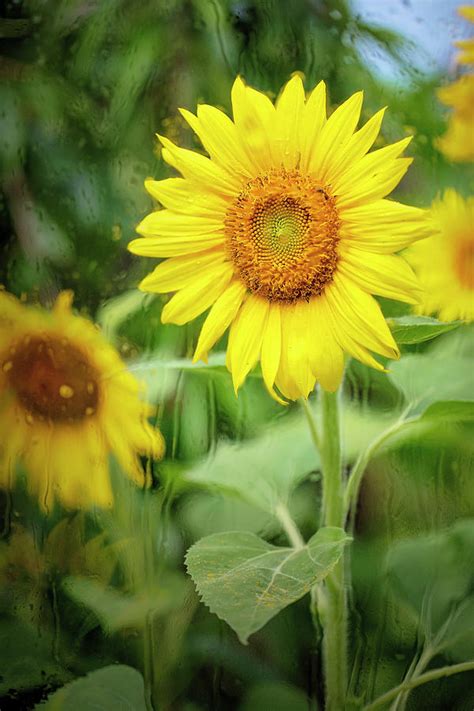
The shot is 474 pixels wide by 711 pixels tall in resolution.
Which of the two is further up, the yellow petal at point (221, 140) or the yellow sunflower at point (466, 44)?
the yellow sunflower at point (466, 44)

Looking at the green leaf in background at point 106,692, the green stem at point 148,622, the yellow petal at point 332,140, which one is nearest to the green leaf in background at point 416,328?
the yellow petal at point 332,140

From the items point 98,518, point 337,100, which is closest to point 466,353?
point 337,100

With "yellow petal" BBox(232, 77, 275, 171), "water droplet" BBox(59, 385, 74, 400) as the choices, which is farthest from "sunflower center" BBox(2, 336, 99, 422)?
"yellow petal" BBox(232, 77, 275, 171)

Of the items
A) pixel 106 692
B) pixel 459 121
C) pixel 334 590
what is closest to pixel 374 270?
pixel 459 121

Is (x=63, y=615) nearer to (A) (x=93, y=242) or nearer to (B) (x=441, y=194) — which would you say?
(A) (x=93, y=242)

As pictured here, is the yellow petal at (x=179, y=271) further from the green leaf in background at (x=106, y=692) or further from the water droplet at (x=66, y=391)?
the green leaf in background at (x=106, y=692)

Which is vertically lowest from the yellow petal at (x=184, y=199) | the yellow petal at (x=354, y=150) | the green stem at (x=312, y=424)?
the green stem at (x=312, y=424)
